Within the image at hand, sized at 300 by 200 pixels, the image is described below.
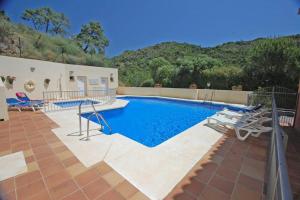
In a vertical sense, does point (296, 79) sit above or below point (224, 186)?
above

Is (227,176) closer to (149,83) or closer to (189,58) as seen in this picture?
(189,58)

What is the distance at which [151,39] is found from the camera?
28484 millimetres

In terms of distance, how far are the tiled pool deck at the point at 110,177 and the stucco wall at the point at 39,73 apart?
27.4 feet

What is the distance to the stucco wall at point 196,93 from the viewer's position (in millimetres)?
10528

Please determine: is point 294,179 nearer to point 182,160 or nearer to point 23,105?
point 182,160

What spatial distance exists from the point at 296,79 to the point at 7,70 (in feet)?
58.7

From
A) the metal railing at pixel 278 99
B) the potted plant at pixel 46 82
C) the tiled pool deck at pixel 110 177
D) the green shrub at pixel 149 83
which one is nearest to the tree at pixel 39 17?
the potted plant at pixel 46 82

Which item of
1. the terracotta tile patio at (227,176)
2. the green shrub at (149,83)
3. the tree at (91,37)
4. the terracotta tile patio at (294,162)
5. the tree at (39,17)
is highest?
the tree at (39,17)

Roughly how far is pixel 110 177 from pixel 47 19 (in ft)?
96.6

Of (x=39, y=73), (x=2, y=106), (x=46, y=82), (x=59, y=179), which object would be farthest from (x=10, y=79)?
(x=59, y=179)

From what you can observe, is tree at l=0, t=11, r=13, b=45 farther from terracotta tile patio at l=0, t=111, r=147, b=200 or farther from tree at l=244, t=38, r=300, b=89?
tree at l=244, t=38, r=300, b=89

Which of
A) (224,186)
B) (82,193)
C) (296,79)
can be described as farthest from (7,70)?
(296,79)

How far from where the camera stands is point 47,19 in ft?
75.1

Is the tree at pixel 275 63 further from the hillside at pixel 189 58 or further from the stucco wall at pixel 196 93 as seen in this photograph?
the stucco wall at pixel 196 93
